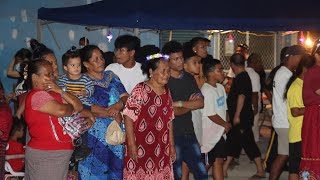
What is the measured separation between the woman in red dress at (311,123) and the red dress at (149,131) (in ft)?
4.59

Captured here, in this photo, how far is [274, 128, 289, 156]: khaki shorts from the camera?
7605 millimetres

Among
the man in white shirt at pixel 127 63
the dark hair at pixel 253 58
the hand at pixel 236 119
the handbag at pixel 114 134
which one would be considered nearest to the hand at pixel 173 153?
the handbag at pixel 114 134

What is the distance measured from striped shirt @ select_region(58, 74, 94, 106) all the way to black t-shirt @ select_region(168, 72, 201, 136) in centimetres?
90

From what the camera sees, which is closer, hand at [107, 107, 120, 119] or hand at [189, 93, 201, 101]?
hand at [107, 107, 120, 119]

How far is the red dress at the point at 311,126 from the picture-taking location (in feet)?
20.9

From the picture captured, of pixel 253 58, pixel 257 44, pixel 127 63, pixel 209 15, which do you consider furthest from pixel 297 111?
pixel 257 44

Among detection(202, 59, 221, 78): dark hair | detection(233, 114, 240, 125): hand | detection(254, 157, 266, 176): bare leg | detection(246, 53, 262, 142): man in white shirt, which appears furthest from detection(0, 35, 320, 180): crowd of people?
detection(246, 53, 262, 142): man in white shirt

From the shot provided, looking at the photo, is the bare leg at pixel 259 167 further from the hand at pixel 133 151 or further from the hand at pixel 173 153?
the hand at pixel 133 151

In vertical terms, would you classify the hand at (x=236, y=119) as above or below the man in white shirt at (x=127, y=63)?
below

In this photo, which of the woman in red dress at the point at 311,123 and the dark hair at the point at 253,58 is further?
the dark hair at the point at 253,58

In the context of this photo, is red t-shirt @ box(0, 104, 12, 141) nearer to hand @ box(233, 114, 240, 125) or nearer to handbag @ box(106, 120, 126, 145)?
handbag @ box(106, 120, 126, 145)

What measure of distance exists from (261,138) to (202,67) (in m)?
5.91

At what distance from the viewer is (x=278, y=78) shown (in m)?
7.70

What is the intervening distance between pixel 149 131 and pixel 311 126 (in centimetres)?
165
